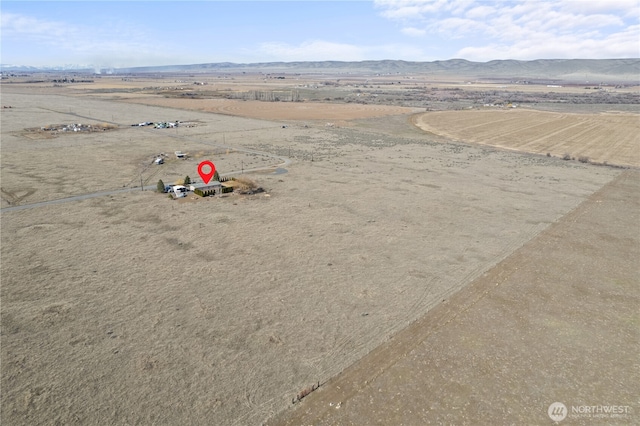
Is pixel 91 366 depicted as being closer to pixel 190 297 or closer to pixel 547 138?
pixel 190 297

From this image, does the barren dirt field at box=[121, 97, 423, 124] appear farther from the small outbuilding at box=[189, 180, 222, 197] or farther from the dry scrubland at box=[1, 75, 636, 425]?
the small outbuilding at box=[189, 180, 222, 197]

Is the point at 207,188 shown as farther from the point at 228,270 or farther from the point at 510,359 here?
the point at 510,359

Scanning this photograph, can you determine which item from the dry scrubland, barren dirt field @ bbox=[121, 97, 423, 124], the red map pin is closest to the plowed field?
barren dirt field @ bbox=[121, 97, 423, 124]

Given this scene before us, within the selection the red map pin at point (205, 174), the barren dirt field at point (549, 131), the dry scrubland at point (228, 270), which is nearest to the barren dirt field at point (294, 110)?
the barren dirt field at point (549, 131)

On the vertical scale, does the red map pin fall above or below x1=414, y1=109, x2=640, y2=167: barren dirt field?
below

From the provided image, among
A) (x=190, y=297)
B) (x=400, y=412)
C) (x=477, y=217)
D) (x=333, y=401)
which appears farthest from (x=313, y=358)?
(x=477, y=217)

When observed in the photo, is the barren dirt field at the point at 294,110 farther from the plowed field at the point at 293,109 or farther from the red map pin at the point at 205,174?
the red map pin at the point at 205,174

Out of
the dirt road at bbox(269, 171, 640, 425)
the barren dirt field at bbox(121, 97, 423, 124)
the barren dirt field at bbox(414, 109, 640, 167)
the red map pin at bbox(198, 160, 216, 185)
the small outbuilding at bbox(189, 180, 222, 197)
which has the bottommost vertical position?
the dirt road at bbox(269, 171, 640, 425)

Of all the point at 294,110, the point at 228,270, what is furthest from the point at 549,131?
the point at 228,270
